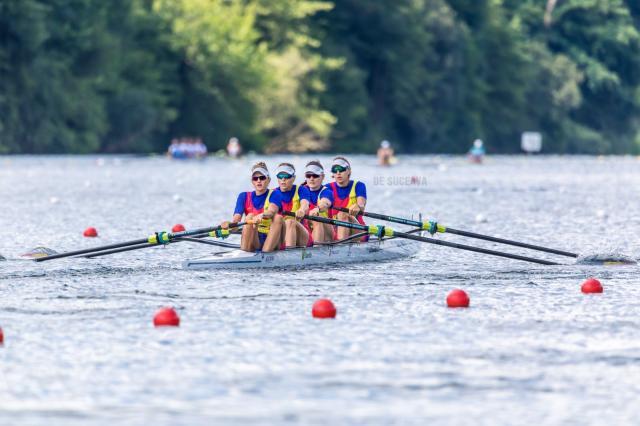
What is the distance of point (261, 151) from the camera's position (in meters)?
89.0

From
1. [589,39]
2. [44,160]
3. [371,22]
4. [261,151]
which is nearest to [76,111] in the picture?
[44,160]

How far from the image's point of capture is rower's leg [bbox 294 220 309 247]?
20.2 meters

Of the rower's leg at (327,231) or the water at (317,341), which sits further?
the rower's leg at (327,231)

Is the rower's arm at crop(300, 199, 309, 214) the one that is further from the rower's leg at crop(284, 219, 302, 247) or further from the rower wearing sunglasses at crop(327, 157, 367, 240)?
the rower wearing sunglasses at crop(327, 157, 367, 240)

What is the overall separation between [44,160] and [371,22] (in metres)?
36.5

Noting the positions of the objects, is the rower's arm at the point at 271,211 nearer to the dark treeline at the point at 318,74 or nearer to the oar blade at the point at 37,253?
the oar blade at the point at 37,253

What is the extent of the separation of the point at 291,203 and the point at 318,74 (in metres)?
69.3

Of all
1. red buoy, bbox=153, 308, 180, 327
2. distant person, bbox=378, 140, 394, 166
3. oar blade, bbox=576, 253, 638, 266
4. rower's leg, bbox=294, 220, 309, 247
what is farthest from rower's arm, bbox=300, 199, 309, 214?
distant person, bbox=378, 140, 394, 166

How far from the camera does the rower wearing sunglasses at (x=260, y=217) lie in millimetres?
19703

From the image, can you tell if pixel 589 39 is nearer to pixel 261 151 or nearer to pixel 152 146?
pixel 261 151

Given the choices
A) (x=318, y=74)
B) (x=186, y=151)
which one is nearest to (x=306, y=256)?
(x=186, y=151)

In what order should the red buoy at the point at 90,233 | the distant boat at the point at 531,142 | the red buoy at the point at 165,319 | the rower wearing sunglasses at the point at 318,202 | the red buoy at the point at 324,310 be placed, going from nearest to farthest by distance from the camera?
the red buoy at the point at 165,319 < the red buoy at the point at 324,310 < the rower wearing sunglasses at the point at 318,202 < the red buoy at the point at 90,233 < the distant boat at the point at 531,142

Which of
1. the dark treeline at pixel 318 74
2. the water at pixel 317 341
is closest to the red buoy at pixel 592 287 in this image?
the water at pixel 317 341

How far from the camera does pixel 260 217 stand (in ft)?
63.9
